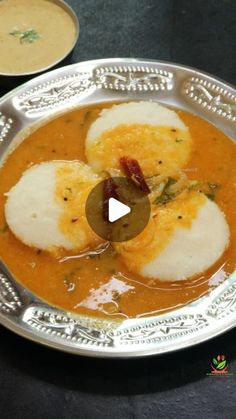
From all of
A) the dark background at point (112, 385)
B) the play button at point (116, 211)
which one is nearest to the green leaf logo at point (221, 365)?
the dark background at point (112, 385)

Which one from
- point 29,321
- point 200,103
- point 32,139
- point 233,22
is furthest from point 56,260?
point 233,22

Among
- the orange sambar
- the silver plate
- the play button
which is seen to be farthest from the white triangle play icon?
the silver plate

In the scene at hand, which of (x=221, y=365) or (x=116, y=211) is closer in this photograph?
(x=221, y=365)

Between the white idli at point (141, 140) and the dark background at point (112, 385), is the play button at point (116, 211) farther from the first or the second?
the dark background at point (112, 385)

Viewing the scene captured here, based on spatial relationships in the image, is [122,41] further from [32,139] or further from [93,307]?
[93,307]

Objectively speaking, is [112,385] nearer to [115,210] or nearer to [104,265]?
[104,265]

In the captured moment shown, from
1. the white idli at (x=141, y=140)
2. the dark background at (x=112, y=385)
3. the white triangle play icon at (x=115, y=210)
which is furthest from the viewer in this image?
the white idli at (x=141, y=140)

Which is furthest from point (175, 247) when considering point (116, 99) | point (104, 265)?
point (116, 99)
